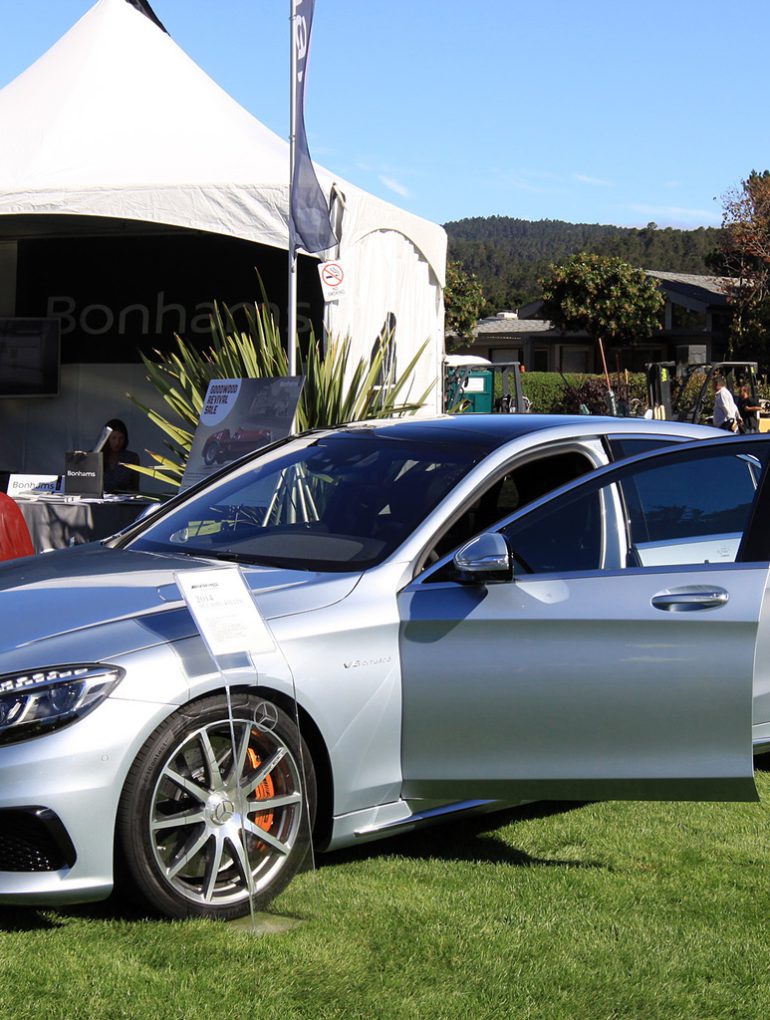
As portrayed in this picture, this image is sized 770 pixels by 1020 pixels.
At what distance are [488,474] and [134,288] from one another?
485 inches

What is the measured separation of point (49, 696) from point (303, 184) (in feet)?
25.9

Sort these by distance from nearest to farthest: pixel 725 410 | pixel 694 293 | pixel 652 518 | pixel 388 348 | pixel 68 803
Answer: pixel 68 803, pixel 652 518, pixel 388 348, pixel 725 410, pixel 694 293

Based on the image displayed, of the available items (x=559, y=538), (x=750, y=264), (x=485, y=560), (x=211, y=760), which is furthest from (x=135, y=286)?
(x=750, y=264)

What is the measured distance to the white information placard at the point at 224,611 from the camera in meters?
3.66

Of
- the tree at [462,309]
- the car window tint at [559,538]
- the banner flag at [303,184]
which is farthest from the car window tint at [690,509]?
the tree at [462,309]

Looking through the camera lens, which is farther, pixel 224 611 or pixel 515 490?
pixel 515 490

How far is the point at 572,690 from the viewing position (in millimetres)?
4082

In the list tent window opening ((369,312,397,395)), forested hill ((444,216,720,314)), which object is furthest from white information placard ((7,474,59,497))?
forested hill ((444,216,720,314))

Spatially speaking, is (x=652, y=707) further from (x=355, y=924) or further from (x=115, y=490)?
(x=115, y=490)

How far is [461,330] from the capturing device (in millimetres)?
64438

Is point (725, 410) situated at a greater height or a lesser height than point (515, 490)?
greater

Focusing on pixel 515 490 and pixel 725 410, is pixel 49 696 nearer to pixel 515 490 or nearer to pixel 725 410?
pixel 515 490

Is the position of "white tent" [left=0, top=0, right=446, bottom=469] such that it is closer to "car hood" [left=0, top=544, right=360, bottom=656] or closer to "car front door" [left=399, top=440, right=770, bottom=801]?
"car hood" [left=0, top=544, right=360, bottom=656]

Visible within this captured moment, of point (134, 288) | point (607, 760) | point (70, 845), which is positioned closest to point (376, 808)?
point (607, 760)
